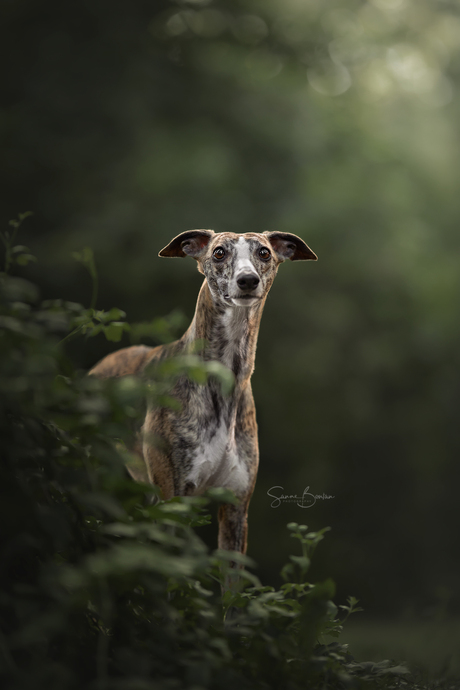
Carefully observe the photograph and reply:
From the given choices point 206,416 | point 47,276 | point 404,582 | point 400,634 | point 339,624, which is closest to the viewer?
point 339,624

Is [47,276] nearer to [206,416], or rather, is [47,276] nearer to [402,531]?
[206,416]

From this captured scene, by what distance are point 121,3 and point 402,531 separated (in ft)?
16.5

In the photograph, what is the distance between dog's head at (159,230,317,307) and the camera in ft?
6.77

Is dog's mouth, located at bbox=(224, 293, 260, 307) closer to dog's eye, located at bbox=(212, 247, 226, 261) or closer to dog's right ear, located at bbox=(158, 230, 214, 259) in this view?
dog's eye, located at bbox=(212, 247, 226, 261)

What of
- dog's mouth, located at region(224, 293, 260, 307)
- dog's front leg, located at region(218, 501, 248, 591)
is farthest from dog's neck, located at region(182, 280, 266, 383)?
dog's front leg, located at region(218, 501, 248, 591)

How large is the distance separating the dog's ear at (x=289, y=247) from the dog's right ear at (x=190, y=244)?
0.86ft

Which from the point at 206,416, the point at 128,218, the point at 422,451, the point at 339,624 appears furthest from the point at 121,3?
the point at 339,624

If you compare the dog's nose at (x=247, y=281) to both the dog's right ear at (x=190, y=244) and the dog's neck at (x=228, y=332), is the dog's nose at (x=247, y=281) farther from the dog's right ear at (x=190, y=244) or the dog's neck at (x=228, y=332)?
the dog's right ear at (x=190, y=244)

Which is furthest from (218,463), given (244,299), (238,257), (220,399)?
(238,257)

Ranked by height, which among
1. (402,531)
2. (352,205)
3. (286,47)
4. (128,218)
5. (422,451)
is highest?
(286,47)

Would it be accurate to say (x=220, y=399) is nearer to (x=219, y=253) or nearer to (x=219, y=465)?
(x=219, y=465)

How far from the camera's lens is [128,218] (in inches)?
176

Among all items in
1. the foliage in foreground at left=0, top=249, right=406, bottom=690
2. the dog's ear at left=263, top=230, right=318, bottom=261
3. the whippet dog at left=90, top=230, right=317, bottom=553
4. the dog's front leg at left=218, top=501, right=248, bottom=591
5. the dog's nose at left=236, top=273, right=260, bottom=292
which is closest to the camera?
the foliage in foreground at left=0, top=249, right=406, bottom=690

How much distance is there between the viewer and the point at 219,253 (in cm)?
219
